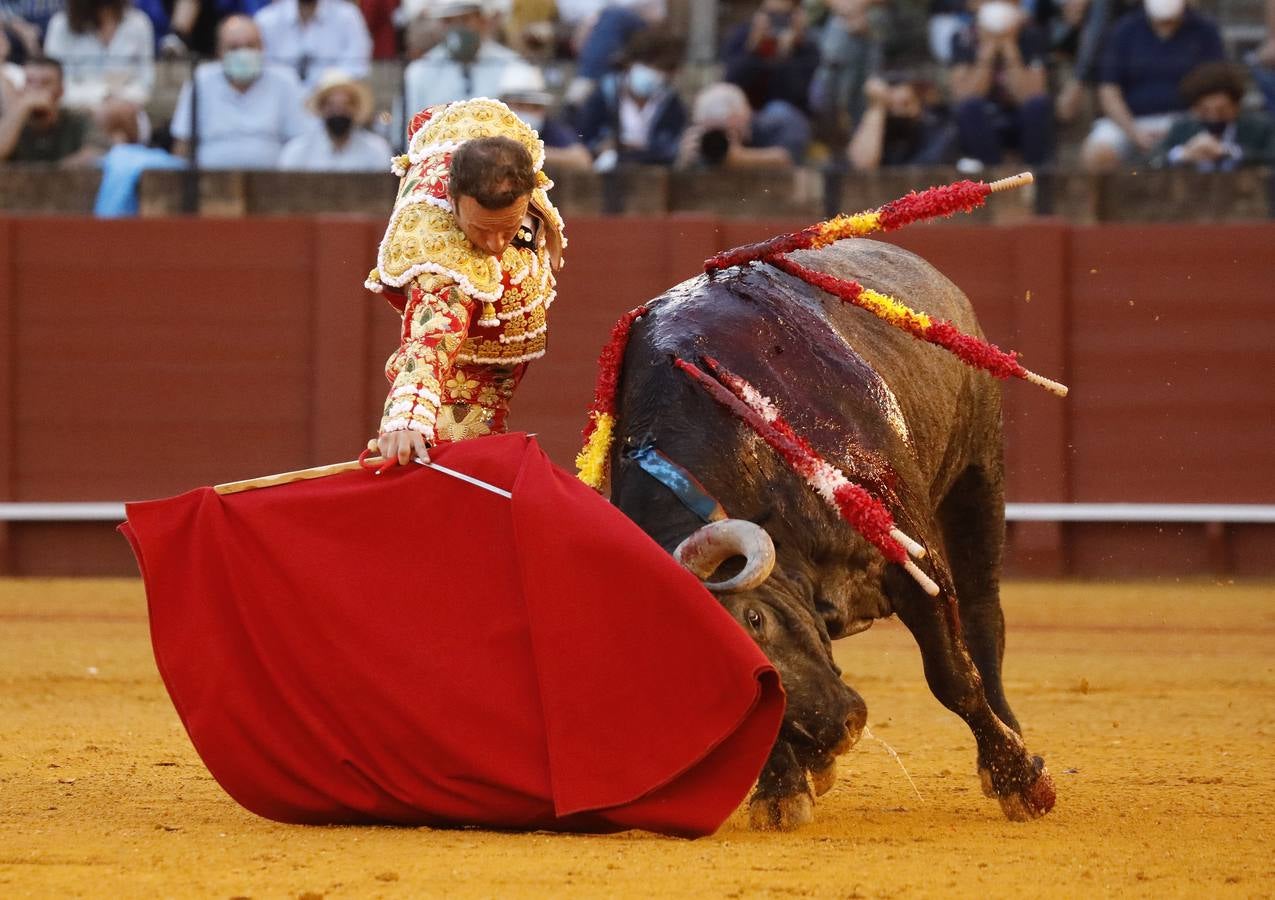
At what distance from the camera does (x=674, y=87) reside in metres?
8.96

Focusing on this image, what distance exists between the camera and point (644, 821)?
135 inches

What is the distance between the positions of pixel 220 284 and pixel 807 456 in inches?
215

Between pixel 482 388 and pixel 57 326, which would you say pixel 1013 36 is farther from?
pixel 482 388

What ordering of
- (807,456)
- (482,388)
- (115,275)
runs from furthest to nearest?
(115,275) → (482,388) → (807,456)

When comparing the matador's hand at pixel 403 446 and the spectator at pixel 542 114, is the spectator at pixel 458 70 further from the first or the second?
the matador's hand at pixel 403 446

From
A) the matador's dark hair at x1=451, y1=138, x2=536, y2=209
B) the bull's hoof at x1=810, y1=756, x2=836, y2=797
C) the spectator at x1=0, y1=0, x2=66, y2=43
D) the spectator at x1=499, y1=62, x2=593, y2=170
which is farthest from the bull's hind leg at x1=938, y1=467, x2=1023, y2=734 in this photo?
the spectator at x1=0, y1=0, x2=66, y2=43

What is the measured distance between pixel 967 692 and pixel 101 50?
6580 mm

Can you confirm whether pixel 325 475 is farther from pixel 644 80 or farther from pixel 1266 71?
pixel 1266 71

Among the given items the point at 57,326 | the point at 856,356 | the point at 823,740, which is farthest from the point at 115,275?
the point at 823,740

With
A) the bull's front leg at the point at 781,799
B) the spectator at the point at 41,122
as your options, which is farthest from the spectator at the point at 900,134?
the bull's front leg at the point at 781,799

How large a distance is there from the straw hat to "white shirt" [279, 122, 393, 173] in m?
0.09

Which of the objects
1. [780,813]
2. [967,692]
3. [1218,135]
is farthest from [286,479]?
[1218,135]

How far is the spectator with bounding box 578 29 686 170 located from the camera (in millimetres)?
8875

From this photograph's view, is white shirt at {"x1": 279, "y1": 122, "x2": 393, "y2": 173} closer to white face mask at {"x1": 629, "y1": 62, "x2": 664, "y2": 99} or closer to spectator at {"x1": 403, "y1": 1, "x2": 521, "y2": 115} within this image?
spectator at {"x1": 403, "y1": 1, "x2": 521, "y2": 115}
